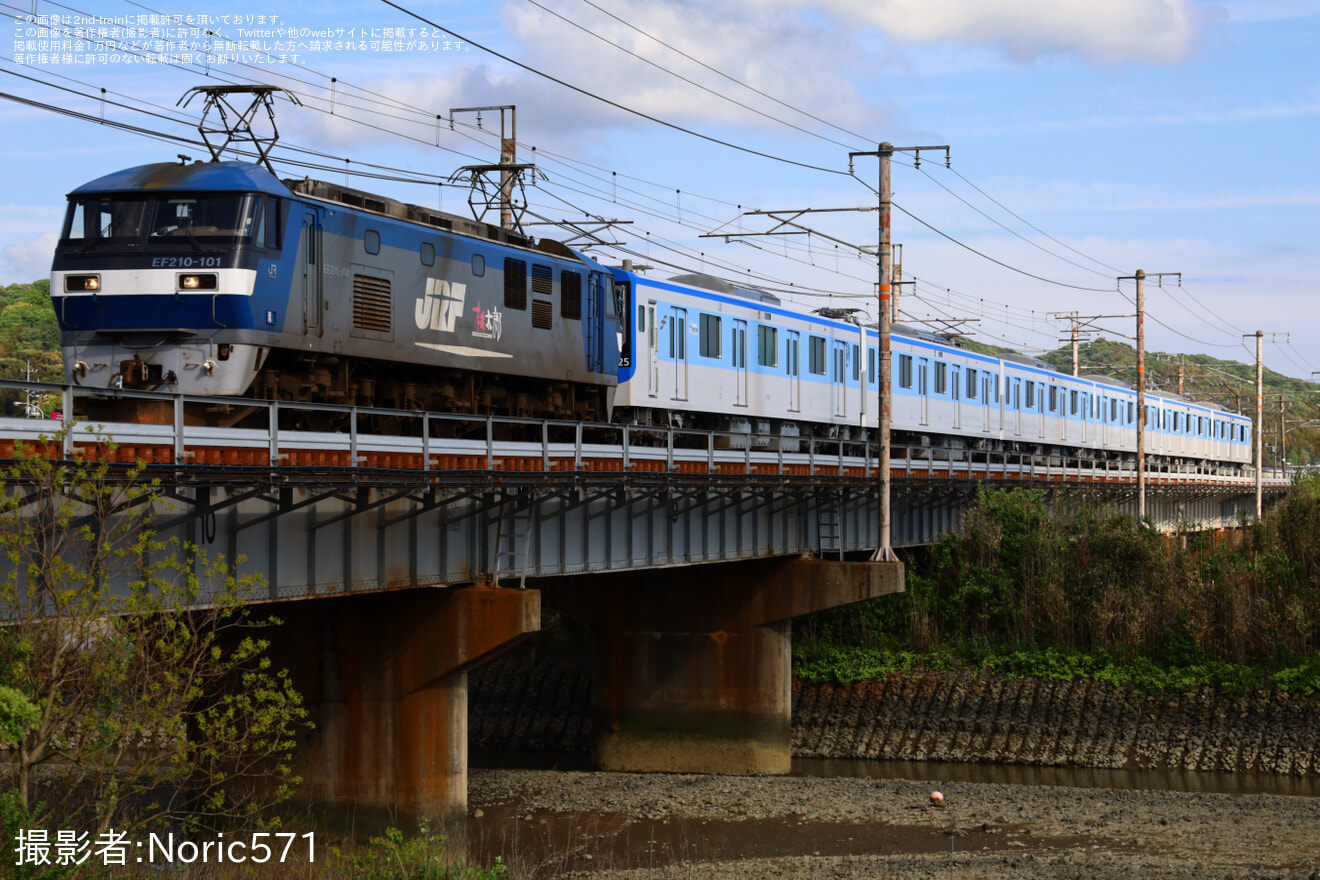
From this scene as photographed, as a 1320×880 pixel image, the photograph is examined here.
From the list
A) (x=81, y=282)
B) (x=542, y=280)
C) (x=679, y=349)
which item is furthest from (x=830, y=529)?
(x=81, y=282)

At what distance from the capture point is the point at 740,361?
35.8 m

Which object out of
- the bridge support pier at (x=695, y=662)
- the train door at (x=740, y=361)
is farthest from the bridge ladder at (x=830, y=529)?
the train door at (x=740, y=361)

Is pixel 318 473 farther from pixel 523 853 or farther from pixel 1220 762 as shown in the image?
pixel 1220 762

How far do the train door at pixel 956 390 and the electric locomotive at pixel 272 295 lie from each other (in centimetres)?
2620

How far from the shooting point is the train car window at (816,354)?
39.7 metres

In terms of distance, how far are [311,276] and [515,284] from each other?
19.9ft

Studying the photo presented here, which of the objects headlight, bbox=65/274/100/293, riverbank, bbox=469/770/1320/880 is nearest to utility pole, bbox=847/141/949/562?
riverbank, bbox=469/770/1320/880

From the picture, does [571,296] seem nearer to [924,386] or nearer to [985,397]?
[924,386]

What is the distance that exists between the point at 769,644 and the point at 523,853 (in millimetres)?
10292

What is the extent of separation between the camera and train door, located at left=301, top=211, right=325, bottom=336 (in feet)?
65.8

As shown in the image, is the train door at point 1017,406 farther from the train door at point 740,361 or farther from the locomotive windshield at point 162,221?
the locomotive windshield at point 162,221

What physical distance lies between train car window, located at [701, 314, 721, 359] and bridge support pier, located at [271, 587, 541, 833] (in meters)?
15.2

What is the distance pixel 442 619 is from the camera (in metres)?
Answer: 20.2

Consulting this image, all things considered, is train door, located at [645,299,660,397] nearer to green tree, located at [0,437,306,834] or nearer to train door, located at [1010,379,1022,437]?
green tree, located at [0,437,306,834]
